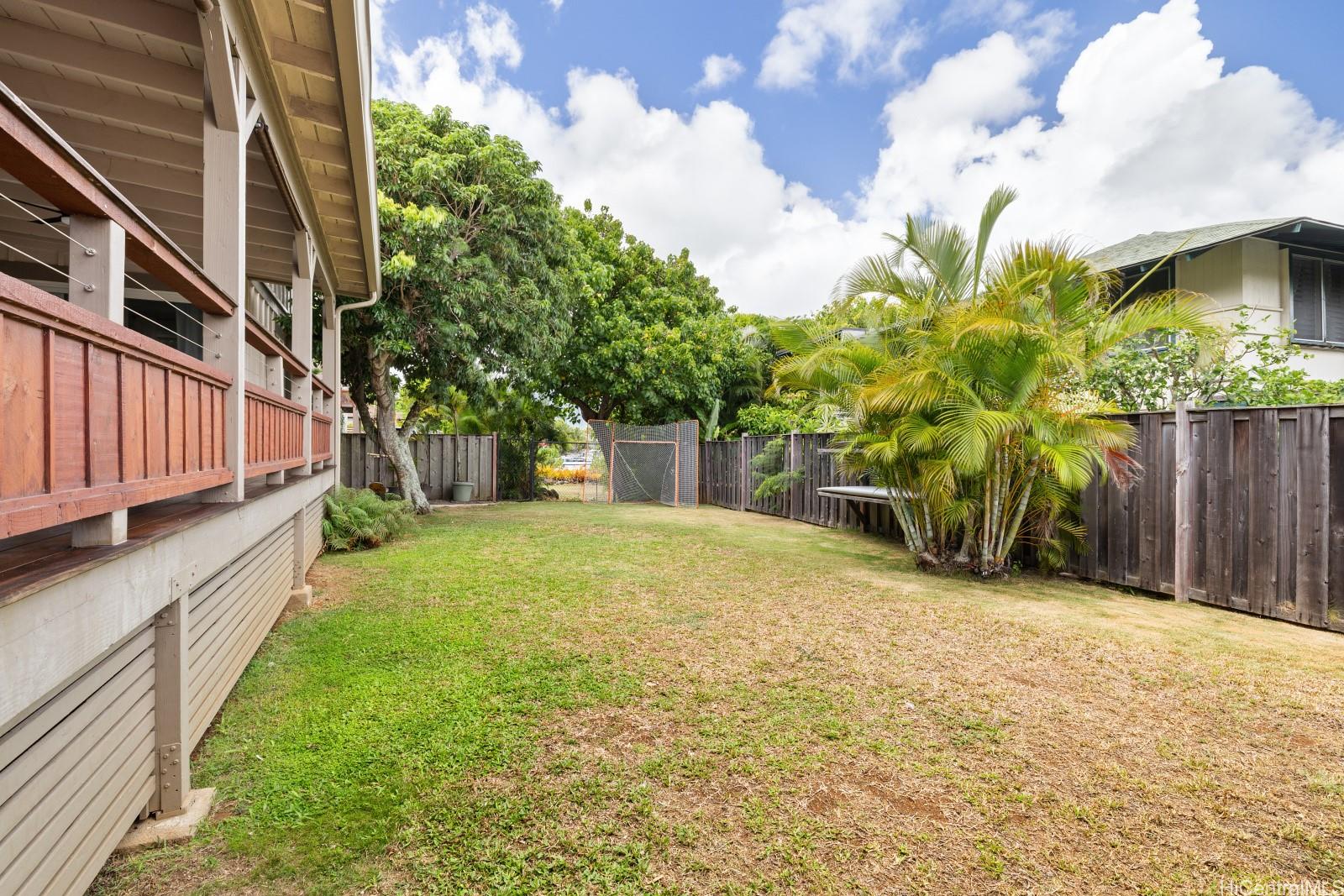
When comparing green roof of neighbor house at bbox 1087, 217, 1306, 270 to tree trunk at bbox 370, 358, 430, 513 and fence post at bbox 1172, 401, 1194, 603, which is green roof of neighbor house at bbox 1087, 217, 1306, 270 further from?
tree trunk at bbox 370, 358, 430, 513

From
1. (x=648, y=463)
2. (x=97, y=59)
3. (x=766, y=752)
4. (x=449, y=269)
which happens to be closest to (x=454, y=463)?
(x=648, y=463)

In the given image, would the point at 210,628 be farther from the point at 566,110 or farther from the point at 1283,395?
the point at 566,110

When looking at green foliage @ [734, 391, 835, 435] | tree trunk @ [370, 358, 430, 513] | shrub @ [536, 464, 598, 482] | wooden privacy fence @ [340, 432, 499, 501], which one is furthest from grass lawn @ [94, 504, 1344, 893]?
shrub @ [536, 464, 598, 482]

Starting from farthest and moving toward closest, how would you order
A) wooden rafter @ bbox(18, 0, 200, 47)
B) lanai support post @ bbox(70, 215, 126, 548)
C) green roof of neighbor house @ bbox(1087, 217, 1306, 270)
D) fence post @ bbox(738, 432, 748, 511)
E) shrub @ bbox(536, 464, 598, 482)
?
shrub @ bbox(536, 464, 598, 482) < fence post @ bbox(738, 432, 748, 511) < green roof of neighbor house @ bbox(1087, 217, 1306, 270) < wooden rafter @ bbox(18, 0, 200, 47) < lanai support post @ bbox(70, 215, 126, 548)

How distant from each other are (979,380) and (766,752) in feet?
13.8

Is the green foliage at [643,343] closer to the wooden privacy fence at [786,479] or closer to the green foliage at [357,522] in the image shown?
the wooden privacy fence at [786,479]

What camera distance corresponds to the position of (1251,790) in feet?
7.36

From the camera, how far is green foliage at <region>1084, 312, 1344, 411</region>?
6496 millimetres

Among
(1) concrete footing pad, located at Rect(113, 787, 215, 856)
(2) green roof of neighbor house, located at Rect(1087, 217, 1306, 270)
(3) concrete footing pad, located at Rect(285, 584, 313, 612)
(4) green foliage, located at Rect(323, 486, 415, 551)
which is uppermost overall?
(2) green roof of neighbor house, located at Rect(1087, 217, 1306, 270)

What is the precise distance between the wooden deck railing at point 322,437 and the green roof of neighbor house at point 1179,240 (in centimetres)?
858

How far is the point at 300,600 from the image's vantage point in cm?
463

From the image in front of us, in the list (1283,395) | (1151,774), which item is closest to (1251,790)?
(1151,774)

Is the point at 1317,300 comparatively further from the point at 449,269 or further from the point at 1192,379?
the point at 449,269

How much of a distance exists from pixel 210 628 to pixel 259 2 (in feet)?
9.78
